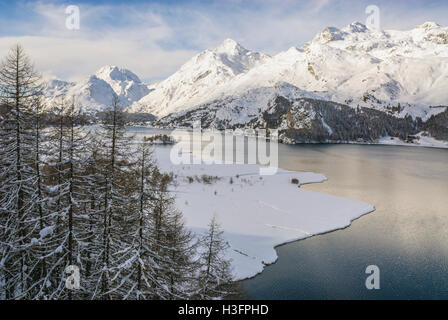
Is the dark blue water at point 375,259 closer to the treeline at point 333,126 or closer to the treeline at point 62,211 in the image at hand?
the treeline at point 62,211

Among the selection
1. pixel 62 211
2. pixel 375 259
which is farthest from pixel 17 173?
pixel 375 259

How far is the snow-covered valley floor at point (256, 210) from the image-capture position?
77.7 ft

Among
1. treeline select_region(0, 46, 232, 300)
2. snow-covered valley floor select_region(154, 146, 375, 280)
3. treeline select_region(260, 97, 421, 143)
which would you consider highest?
treeline select_region(260, 97, 421, 143)

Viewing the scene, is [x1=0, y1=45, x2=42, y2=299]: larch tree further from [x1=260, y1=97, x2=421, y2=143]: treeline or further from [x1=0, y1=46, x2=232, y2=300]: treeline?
[x1=260, y1=97, x2=421, y2=143]: treeline

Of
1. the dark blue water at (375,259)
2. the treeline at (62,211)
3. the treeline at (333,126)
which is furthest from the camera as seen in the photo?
the treeline at (333,126)

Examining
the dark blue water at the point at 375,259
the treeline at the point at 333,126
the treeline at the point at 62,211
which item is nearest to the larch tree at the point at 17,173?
the treeline at the point at 62,211

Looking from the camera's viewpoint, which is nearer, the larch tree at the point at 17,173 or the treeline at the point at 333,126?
the larch tree at the point at 17,173

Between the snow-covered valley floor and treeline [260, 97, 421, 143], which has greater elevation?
treeline [260, 97, 421, 143]

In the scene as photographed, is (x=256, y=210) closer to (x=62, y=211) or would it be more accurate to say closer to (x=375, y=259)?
(x=375, y=259)

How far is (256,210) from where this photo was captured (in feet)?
109

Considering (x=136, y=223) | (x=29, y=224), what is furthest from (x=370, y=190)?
(x=29, y=224)

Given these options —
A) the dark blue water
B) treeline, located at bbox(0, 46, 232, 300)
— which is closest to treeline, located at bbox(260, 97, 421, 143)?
the dark blue water

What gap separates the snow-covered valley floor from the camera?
2367 cm
